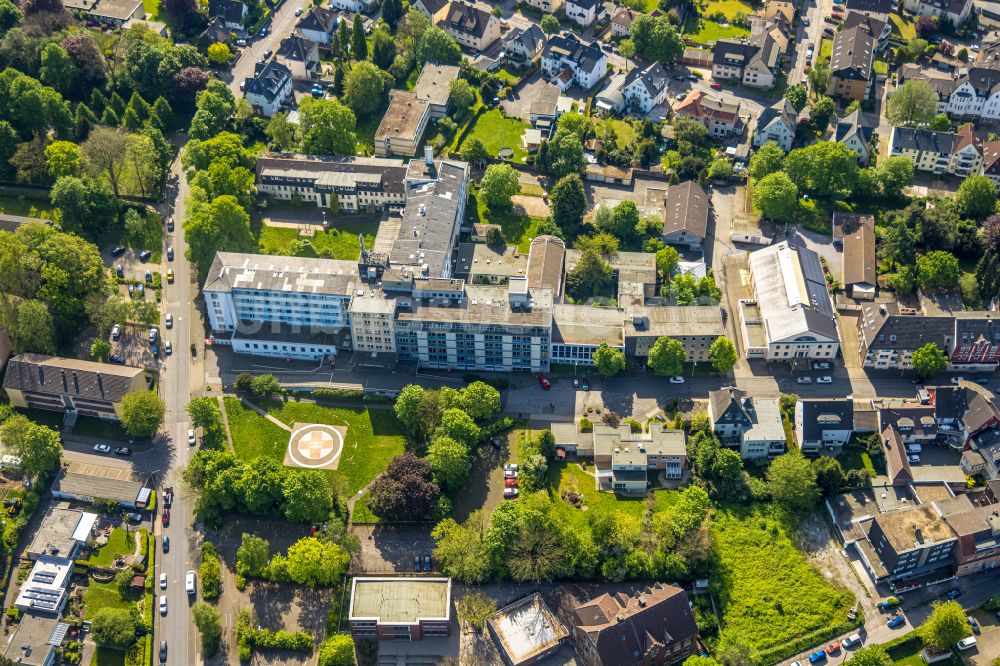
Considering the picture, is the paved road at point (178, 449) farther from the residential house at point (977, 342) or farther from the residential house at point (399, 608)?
the residential house at point (977, 342)

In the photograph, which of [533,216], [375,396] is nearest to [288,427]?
[375,396]

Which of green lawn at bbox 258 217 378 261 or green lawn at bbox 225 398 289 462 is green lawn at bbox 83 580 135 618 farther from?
green lawn at bbox 258 217 378 261

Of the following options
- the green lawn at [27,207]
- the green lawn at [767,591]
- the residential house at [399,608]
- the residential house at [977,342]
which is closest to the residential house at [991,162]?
the residential house at [977,342]

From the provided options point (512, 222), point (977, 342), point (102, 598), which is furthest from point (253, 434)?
point (977, 342)

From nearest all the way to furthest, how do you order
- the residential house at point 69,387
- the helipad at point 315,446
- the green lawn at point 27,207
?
1. the helipad at point 315,446
2. the residential house at point 69,387
3. the green lawn at point 27,207

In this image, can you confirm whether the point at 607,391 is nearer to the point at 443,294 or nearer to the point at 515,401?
the point at 515,401

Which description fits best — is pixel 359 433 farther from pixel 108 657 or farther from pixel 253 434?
pixel 108 657
